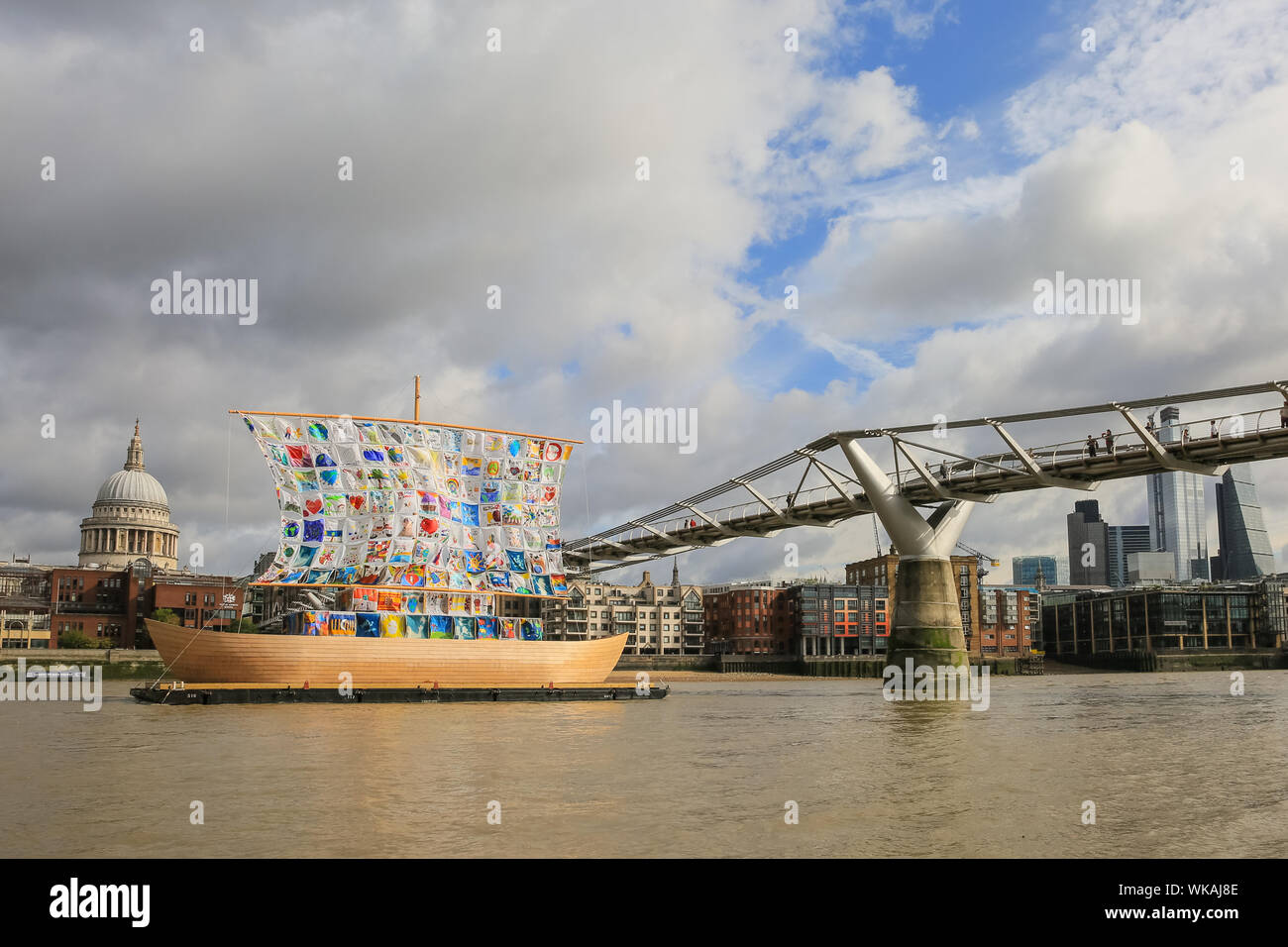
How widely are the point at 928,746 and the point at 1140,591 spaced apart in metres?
154

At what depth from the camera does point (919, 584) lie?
5328cm

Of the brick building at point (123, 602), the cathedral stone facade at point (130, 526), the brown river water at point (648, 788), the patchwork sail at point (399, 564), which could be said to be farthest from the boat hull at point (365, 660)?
the cathedral stone facade at point (130, 526)

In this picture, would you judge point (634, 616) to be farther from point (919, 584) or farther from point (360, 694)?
point (360, 694)

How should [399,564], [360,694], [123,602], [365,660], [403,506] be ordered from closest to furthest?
[360,694], [365,660], [399,564], [403,506], [123,602]

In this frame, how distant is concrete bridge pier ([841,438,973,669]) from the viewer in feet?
174

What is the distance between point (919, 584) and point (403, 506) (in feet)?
92.3

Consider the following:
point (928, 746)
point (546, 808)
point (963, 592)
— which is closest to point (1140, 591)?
point (963, 592)

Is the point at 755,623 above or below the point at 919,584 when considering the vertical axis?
below

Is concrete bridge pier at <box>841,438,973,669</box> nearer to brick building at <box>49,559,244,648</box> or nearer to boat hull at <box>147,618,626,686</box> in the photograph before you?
boat hull at <box>147,618,626,686</box>

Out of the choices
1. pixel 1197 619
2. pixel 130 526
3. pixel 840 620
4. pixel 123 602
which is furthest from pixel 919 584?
pixel 130 526

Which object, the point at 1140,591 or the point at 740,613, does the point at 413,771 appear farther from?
the point at 1140,591

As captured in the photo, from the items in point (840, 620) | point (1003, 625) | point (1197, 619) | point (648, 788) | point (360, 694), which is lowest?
point (1003, 625)

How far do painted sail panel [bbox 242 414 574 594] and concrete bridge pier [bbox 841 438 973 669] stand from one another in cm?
2126

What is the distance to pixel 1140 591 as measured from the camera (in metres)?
162
